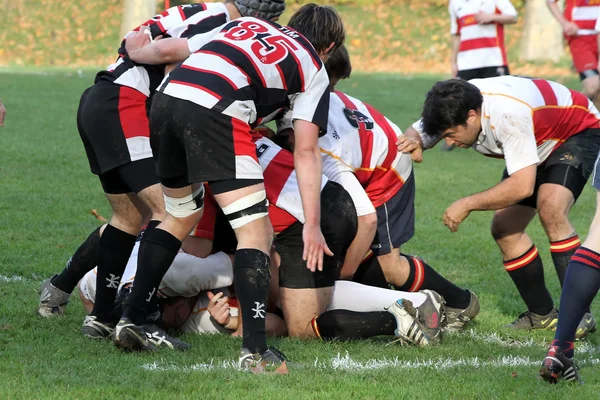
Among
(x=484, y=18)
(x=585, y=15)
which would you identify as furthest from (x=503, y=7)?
(x=585, y=15)

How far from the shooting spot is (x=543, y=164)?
16.6 ft

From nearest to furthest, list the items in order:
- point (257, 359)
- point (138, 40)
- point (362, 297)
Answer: point (257, 359) → point (138, 40) → point (362, 297)

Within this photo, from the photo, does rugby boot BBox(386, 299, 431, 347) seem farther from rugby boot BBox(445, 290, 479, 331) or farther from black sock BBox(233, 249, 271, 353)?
black sock BBox(233, 249, 271, 353)

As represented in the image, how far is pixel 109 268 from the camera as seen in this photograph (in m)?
4.55

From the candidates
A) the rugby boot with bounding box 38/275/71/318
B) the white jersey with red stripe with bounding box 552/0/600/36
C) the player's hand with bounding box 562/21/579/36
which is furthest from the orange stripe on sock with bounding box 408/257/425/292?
the white jersey with red stripe with bounding box 552/0/600/36

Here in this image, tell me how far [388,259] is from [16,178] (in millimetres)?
4587

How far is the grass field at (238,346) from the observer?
361 centimetres

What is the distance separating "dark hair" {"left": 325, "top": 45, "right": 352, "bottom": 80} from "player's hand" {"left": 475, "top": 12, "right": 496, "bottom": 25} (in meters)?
6.09

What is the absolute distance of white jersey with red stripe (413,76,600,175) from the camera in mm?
4605

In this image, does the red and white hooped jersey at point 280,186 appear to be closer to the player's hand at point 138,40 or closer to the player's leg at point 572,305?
the player's hand at point 138,40

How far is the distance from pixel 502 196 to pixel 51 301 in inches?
94.3

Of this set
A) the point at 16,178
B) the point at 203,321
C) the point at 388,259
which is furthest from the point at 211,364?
the point at 16,178

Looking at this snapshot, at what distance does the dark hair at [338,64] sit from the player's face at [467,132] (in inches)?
32.6

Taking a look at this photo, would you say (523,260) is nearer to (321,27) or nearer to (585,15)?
(321,27)
